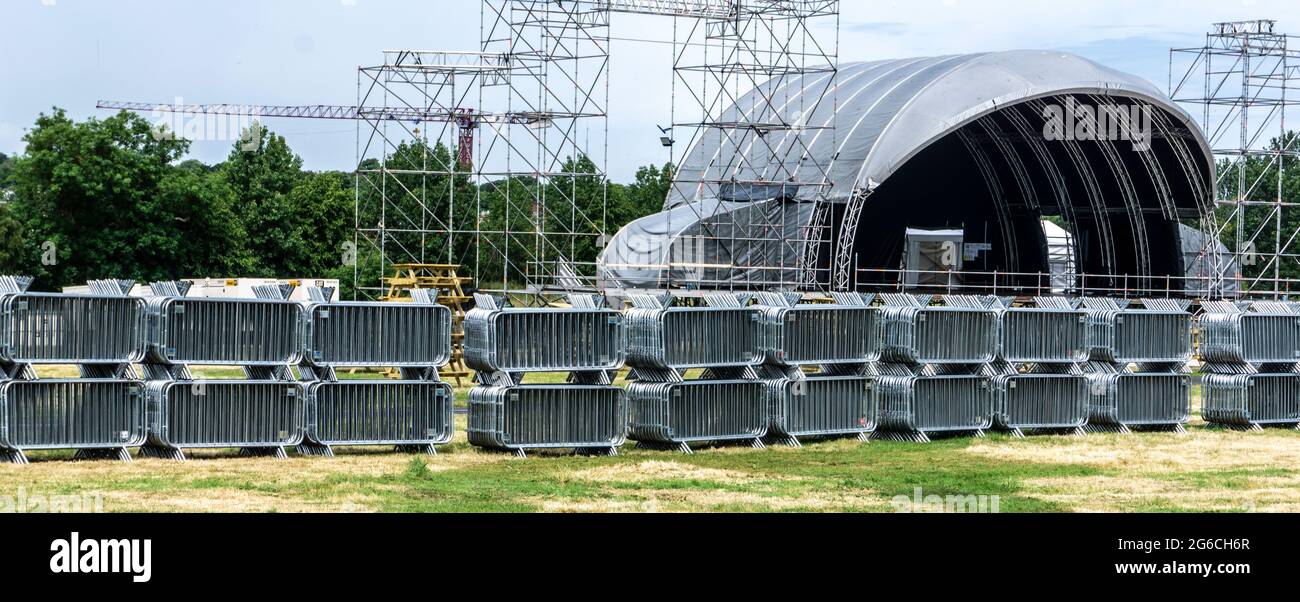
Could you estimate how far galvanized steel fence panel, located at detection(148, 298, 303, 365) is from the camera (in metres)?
18.0

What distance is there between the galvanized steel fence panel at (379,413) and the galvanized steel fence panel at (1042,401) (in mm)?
7795

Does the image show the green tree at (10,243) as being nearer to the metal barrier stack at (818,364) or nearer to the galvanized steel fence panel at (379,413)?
the galvanized steel fence panel at (379,413)

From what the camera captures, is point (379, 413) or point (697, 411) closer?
point (379, 413)

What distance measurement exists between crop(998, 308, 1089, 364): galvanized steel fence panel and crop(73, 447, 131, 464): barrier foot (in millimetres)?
11447

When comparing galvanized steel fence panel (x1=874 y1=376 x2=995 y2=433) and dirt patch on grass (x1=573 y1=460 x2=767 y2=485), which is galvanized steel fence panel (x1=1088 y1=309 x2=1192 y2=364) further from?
dirt patch on grass (x1=573 y1=460 x2=767 y2=485)

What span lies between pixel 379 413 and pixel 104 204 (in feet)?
141

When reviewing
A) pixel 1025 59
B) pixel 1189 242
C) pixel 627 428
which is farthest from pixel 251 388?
pixel 1189 242

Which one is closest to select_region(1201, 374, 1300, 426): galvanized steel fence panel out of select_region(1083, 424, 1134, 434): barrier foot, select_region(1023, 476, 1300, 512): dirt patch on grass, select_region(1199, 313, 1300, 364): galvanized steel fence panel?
select_region(1199, 313, 1300, 364): galvanized steel fence panel

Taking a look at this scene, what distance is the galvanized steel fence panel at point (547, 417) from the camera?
19.0m

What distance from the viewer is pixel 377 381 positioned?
62.2ft

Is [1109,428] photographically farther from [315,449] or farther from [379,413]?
[315,449]

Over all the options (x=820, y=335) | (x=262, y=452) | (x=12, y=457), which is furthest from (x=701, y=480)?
(x=12, y=457)

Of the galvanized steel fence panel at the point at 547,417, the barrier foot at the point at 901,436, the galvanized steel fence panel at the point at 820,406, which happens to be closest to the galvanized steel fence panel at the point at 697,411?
the galvanized steel fence panel at the point at 820,406
